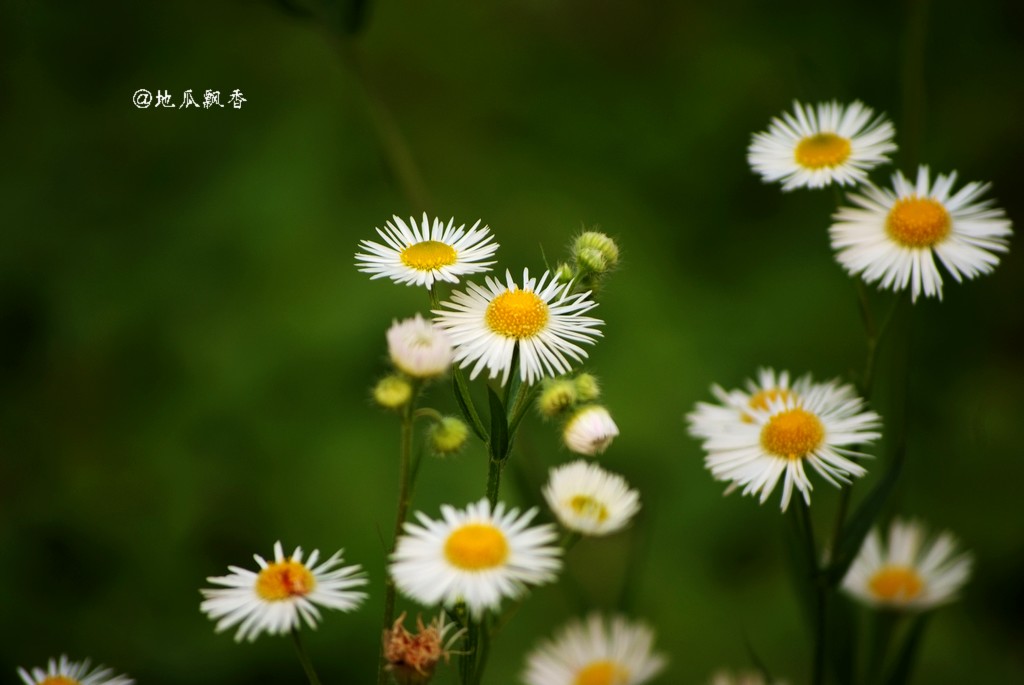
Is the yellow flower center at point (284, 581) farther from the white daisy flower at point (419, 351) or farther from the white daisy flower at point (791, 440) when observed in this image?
the white daisy flower at point (791, 440)

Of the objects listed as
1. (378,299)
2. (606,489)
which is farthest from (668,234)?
(606,489)

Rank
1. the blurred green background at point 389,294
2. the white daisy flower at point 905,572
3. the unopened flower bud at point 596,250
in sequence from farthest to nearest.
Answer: the blurred green background at point 389,294, the white daisy flower at point 905,572, the unopened flower bud at point 596,250

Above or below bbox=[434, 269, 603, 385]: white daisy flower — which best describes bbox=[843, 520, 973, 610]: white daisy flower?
below

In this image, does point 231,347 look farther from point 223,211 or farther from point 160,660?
point 160,660

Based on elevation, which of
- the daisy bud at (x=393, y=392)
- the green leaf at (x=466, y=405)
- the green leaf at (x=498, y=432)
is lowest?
the green leaf at (x=498, y=432)

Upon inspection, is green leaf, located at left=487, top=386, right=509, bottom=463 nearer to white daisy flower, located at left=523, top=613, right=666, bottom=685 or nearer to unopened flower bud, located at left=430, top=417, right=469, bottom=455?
unopened flower bud, located at left=430, top=417, right=469, bottom=455

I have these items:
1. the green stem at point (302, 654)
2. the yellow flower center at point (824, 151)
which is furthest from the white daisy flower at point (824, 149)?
the green stem at point (302, 654)

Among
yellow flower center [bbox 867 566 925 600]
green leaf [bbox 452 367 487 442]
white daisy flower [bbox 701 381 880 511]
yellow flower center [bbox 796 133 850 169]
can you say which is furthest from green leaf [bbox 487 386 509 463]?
yellow flower center [bbox 867 566 925 600]
